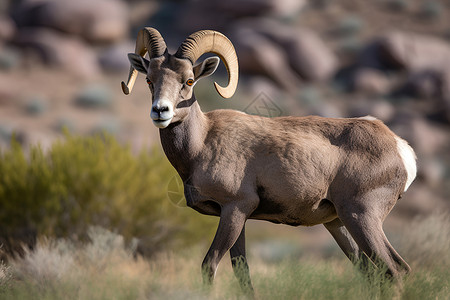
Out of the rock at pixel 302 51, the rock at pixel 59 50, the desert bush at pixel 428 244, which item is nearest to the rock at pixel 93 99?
the rock at pixel 59 50

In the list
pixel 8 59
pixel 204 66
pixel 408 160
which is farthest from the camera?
pixel 8 59

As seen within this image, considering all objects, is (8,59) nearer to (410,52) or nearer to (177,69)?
(410,52)

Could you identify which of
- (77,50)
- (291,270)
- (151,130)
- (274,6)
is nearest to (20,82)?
(77,50)

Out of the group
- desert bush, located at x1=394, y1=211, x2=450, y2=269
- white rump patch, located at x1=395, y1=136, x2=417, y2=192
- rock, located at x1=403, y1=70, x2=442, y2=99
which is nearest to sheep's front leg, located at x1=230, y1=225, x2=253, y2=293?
white rump patch, located at x1=395, y1=136, x2=417, y2=192

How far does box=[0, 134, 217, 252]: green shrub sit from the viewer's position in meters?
9.16

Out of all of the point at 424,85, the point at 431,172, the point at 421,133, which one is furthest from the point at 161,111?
the point at 424,85

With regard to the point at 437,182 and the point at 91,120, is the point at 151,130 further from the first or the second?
the point at 437,182

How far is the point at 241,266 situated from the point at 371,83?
67.9ft

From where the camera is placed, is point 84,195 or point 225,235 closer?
point 225,235

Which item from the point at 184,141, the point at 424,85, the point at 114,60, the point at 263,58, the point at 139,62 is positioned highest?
the point at 139,62

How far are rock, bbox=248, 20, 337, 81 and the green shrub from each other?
16.1 metres

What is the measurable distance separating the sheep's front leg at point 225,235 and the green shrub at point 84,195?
4.75 meters

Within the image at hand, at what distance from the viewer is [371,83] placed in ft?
78.3

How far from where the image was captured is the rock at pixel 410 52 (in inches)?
947
